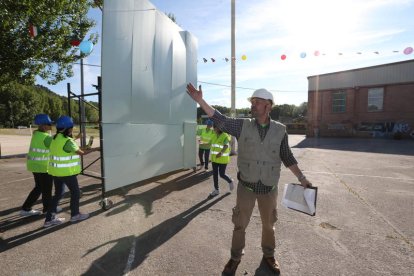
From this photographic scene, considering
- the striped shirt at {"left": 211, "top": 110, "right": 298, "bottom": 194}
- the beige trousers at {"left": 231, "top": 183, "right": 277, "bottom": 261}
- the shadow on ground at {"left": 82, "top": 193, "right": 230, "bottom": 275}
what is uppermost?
the striped shirt at {"left": 211, "top": 110, "right": 298, "bottom": 194}

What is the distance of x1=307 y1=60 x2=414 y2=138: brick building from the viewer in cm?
2702

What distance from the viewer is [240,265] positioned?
3447mm

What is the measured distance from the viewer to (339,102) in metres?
31.2

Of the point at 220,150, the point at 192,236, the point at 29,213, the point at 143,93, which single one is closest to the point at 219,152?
the point at 220,150

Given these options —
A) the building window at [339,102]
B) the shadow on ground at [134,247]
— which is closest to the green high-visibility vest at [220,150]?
the shadow on ground at [134,247]

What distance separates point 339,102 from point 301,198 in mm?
31705

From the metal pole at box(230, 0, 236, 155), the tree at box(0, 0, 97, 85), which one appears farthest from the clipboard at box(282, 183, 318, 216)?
the metal pole at box(230, 0, 236, 155)

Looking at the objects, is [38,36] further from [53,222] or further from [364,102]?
[364,102]

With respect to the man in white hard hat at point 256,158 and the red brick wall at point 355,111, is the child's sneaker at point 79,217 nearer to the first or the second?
the man in white hard hat at point 256,158

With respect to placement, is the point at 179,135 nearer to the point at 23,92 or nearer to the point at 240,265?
the point at 240,265

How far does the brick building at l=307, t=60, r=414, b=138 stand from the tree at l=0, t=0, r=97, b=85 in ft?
88.3

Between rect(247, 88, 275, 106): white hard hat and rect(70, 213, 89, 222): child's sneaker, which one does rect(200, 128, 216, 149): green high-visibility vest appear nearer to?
rect(70, 213, 89, 222): child's sneaker

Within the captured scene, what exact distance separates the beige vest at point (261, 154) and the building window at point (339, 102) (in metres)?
31.6

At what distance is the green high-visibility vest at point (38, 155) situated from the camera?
4.85 meters
